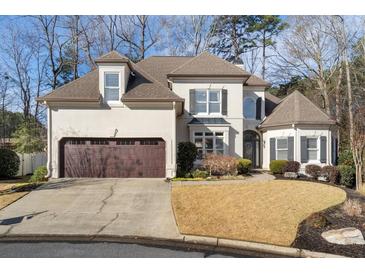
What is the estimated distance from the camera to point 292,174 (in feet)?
56.4

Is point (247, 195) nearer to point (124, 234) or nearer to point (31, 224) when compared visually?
point (124, 234)

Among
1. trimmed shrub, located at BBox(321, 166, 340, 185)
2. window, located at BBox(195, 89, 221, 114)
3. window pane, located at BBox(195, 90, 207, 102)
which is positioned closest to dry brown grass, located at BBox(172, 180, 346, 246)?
trimmed shrub, located at BBox(321, 166, 340, 185)

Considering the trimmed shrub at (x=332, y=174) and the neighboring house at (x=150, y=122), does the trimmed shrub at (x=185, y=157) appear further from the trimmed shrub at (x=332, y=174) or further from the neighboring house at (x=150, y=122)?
the trimmed shrub at (x=332, y=174)

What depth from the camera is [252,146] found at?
21906 millimetres

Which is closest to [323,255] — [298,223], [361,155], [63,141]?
[298,223]

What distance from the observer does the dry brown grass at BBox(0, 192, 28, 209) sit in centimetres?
1127

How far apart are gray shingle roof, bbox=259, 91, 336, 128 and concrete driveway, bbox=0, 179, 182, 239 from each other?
9.44 m

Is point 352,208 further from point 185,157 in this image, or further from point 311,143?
point 311,143

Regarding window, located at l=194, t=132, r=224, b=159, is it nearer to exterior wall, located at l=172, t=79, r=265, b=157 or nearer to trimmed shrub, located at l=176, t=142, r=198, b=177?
exterior wall, located at l=172, t=79, r=265, b=157

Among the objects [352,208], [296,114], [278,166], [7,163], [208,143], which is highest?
[296,114]

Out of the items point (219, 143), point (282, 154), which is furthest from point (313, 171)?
point (219, 143)

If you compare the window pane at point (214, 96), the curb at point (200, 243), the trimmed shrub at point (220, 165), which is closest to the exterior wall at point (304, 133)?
Answer: the window pane at point (214, 96)

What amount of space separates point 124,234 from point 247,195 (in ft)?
17.7

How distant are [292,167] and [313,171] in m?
1.21
